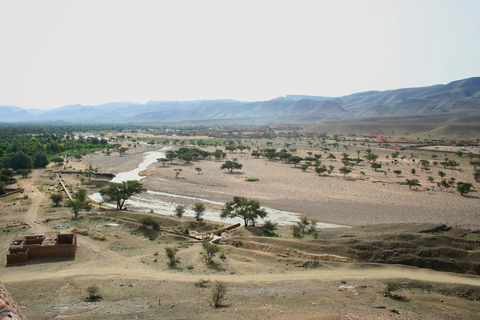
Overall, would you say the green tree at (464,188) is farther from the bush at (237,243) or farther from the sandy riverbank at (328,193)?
the bush at (237,243)

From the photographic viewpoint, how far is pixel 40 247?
73.6 feet

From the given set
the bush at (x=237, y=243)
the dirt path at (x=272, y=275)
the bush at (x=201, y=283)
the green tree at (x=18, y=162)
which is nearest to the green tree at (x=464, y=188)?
the dirt path at (x=272, y=275)

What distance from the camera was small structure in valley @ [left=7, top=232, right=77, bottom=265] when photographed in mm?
21625

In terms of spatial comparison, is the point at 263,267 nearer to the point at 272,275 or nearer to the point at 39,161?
the point at 272,275

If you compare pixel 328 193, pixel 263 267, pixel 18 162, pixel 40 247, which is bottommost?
pixel 328 193

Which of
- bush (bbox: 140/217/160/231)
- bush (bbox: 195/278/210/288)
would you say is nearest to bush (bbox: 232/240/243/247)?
bush (bbox: 195/278/210/288)

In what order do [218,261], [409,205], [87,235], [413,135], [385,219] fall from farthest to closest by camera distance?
[413,135]
[409,205]
[385,219]
[87,235]
[218,261]

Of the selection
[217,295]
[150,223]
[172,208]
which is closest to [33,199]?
[172,208]

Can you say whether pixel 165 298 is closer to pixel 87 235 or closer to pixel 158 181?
pixel 87 235

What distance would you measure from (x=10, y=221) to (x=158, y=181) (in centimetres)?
2759

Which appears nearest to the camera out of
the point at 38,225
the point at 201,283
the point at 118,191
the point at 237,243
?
the point at 201,283

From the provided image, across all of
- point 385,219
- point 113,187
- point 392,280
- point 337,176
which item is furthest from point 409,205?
point 113,187

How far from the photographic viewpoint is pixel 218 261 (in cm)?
2316

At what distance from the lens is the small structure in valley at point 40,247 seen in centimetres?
2162
